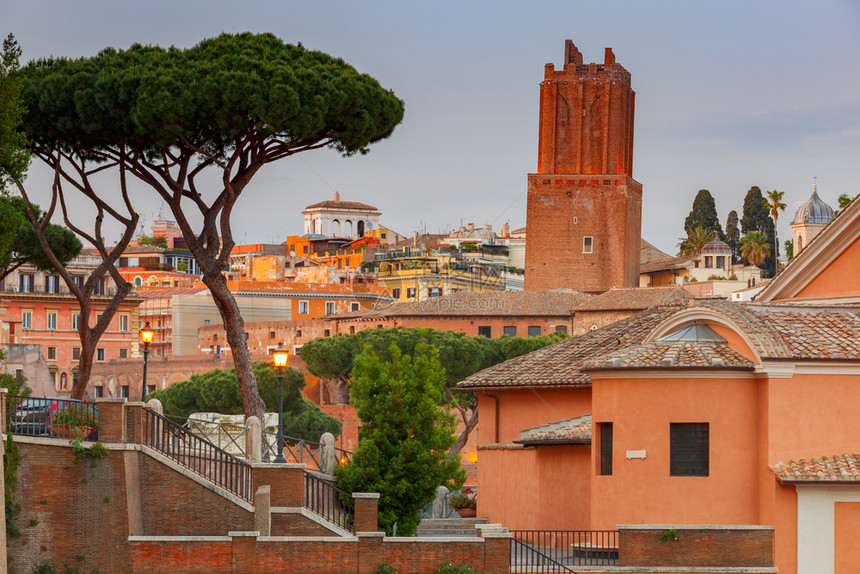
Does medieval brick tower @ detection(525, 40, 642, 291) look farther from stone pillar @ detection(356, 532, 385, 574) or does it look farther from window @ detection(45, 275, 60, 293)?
stone pillar @ detection(356, 532, 385, 574)

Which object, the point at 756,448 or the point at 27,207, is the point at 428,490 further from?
the point at 27,207

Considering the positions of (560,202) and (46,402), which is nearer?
(46,402)

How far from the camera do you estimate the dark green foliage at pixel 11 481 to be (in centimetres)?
2123

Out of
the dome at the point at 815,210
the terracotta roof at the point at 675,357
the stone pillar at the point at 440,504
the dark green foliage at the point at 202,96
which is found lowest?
the stone pillar at the point at 440,504

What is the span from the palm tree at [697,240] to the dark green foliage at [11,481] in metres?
94.2

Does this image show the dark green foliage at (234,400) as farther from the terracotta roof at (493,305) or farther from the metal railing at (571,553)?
the metal railing at (571,553)

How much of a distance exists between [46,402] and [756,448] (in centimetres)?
1068

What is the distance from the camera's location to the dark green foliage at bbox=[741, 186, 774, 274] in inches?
4434

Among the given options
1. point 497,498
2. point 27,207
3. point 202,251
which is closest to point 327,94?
point 202,251

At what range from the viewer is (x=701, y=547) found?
2222cm

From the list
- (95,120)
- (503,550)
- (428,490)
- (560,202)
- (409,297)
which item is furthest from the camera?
(409,297)

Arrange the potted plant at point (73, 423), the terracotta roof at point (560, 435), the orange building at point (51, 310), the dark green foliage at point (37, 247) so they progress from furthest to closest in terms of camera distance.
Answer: the orange building at point (51, 310) → the dark green foliage at point (37, 247) → the terracotta roof at point (560, 435) → the potted plant at point (73, 423)

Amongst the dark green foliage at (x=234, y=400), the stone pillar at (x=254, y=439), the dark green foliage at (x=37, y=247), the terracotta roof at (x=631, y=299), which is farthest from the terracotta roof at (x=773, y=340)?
the terracotta roof at (x=631, y=299)

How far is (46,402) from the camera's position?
2253 cm
